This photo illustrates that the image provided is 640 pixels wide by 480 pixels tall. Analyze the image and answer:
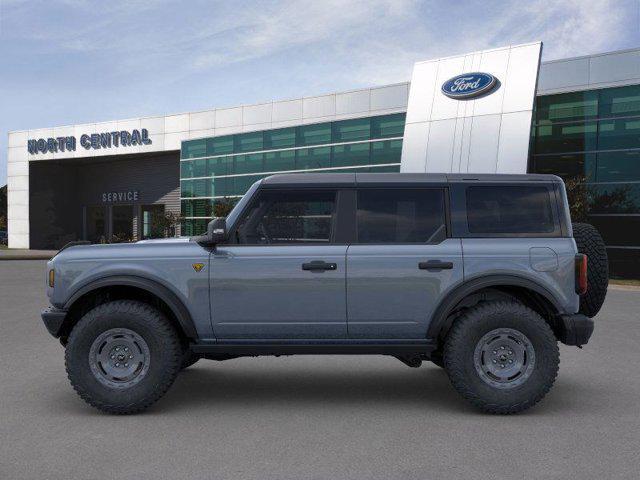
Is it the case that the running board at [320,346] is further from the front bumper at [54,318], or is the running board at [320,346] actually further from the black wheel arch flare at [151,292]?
the front bumper at [54,318]

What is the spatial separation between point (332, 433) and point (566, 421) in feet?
6.00

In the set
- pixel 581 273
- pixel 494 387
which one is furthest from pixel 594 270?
pixel 494 387

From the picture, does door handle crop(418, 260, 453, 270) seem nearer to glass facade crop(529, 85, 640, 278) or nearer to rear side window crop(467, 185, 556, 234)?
rear side window crop(467, 185, 556, 234)

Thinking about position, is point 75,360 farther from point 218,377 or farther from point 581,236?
point 581,236

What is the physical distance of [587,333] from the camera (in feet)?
18.1

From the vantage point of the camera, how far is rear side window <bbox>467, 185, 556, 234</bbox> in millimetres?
5664

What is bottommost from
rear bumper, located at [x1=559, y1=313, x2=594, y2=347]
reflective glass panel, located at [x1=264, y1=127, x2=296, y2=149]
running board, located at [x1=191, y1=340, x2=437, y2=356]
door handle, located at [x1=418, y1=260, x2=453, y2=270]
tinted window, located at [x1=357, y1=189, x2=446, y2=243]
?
running board, located at [x1=191, y1=340, x2=437, y2=356]

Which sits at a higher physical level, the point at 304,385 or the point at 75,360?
the point at 75,360

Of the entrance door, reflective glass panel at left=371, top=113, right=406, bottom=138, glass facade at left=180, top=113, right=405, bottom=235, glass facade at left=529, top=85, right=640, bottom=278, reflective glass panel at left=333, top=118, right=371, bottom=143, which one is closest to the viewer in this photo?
glass facade at left=529, top=85, right=640, bottom=278

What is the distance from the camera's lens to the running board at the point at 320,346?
5.52m

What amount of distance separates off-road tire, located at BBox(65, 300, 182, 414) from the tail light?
328cm

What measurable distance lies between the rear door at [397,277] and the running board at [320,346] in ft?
0.21

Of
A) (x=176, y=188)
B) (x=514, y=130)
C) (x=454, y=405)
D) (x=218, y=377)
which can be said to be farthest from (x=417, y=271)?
(x=176, y=188)

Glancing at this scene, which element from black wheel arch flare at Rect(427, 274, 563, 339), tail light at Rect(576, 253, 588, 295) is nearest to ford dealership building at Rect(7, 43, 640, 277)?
tail light at Rect(576, 253, 588, 295)
